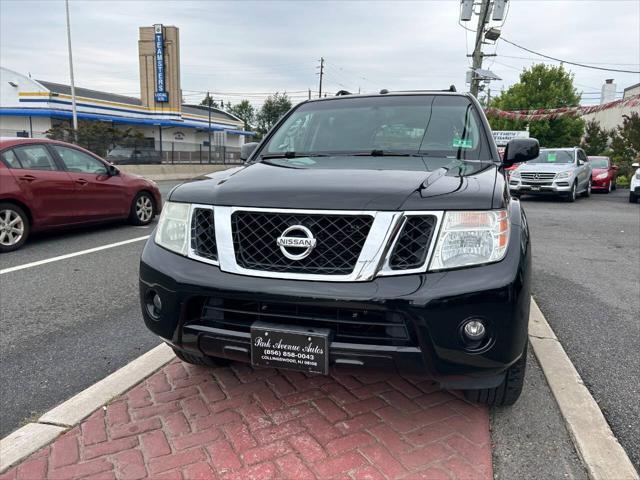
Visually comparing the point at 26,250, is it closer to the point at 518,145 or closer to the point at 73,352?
the point at 73,352

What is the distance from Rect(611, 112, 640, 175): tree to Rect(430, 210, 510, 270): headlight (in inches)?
1105

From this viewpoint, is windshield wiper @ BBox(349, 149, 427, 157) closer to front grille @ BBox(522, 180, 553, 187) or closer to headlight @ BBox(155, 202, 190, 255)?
headlight @ BBox(155, 202, 190, 255)

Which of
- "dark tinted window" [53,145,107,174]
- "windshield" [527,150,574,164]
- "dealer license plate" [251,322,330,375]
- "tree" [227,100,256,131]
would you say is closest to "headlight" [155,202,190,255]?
"dealer license plate" [251,322,330,375]

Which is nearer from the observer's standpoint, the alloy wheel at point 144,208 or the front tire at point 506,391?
the front tire at point 506,391

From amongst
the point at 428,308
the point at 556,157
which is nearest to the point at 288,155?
the point at 428,308

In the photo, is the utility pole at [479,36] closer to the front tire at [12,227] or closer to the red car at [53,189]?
the red car at [53,189]

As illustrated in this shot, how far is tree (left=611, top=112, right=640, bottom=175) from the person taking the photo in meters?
26.2

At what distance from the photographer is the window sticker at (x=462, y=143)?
3.30m

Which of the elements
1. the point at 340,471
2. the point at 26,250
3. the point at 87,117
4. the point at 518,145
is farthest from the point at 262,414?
the point at 87,117

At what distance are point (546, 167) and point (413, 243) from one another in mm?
14599

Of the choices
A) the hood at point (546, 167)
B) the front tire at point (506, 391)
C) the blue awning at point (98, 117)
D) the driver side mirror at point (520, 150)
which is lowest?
the front tire at point (506, 391)

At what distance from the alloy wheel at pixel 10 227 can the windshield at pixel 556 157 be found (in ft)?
46.8

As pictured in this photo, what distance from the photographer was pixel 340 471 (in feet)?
7.09

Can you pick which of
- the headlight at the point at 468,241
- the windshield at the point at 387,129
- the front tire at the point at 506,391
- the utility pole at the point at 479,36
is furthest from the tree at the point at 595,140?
the headlight at the point at 468,241
